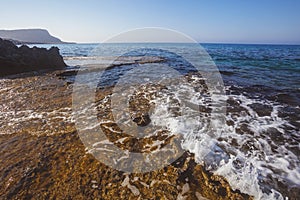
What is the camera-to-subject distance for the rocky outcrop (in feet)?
45.1

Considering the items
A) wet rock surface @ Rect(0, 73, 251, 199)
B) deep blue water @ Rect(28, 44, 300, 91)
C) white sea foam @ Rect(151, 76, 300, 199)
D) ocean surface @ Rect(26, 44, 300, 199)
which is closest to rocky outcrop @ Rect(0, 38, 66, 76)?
wet rock surface @ Rect(0, 73, 251, 199)

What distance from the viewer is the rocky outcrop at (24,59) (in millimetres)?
13742

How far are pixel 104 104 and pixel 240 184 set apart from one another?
17.9ft

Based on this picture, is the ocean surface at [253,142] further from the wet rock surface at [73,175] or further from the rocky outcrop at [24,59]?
the rocky outcrop at [24,59]

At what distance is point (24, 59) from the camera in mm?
15547

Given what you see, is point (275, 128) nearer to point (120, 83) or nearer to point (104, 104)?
point (104, 104)

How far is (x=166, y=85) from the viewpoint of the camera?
10.3 m

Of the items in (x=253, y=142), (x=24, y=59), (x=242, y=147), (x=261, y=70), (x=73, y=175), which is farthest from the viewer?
(x=24, y=59)

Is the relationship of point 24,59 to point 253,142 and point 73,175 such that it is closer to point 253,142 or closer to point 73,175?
point 73,175

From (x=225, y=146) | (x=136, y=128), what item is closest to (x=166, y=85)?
(x=136, y=128)

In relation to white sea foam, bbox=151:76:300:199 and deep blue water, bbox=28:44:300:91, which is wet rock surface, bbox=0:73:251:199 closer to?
white sea foam, bbox=151:76:300:199

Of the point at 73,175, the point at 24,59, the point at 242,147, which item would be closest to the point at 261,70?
the point at 242,147

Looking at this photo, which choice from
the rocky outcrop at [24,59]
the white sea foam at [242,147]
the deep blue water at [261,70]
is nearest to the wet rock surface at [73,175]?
the white sea foam at [242,147]

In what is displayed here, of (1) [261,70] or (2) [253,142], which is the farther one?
(1) [261,70]
